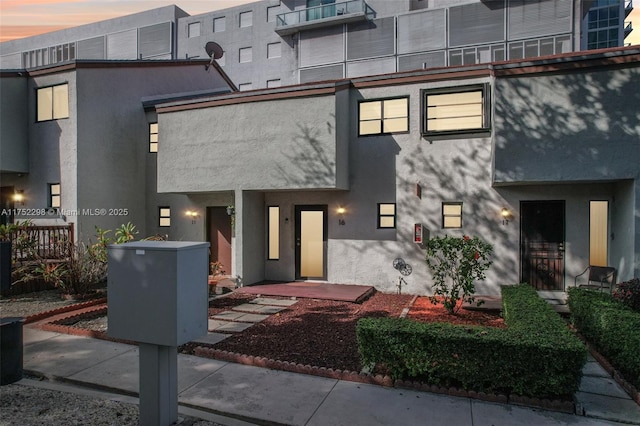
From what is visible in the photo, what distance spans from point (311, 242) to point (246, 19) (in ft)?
106

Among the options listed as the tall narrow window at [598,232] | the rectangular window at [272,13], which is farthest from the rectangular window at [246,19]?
the tall narrow window at [598,232]

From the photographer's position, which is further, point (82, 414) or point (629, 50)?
point (629, 50)

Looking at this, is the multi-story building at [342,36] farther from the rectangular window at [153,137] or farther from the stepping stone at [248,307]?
the stepping stone at [248,307]

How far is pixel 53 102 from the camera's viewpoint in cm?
1328

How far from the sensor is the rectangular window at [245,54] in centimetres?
3666

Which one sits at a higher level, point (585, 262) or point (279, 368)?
point (585, 262)

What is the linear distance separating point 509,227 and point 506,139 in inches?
95.9

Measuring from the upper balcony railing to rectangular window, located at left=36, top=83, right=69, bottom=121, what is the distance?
24.4 metres

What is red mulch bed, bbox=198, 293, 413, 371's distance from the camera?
6.07 metres

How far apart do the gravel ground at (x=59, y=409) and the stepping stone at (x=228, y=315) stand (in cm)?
364

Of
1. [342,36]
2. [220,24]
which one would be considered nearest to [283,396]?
[342,36]

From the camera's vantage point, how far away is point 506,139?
954cm

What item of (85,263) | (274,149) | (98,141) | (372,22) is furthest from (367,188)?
(372,22)

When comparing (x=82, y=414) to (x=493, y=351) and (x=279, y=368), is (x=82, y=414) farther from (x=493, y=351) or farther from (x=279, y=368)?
(x=493, y=351)
